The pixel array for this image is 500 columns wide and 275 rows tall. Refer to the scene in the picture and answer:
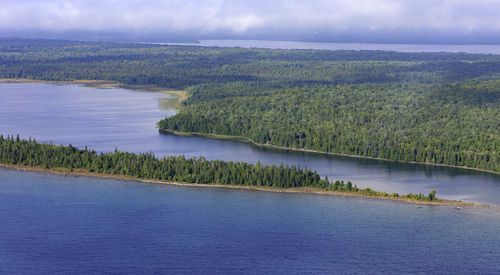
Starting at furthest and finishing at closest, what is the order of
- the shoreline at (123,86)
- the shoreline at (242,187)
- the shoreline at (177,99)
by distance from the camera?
1. the shoreline at (123,86)
2. the shoreline at (177,99)
3. the shoreline at (242,187)

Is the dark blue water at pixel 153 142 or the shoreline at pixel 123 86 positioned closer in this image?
the dark blue water at pixel 153 142

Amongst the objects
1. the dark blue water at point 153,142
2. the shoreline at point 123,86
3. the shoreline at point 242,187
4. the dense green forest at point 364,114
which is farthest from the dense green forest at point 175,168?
the shoreline at point 123,86

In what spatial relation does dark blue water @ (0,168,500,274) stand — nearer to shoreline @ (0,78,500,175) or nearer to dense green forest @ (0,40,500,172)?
shoreline @ (0,78,500,175)

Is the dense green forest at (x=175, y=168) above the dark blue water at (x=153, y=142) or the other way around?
above

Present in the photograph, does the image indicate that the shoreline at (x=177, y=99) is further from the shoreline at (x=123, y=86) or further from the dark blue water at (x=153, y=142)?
the dark blue water at (x=153, y=142)

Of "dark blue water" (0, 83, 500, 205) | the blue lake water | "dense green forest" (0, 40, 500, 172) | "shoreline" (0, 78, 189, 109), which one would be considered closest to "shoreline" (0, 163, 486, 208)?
the blue lake water

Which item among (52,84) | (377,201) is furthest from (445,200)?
(52,84)
